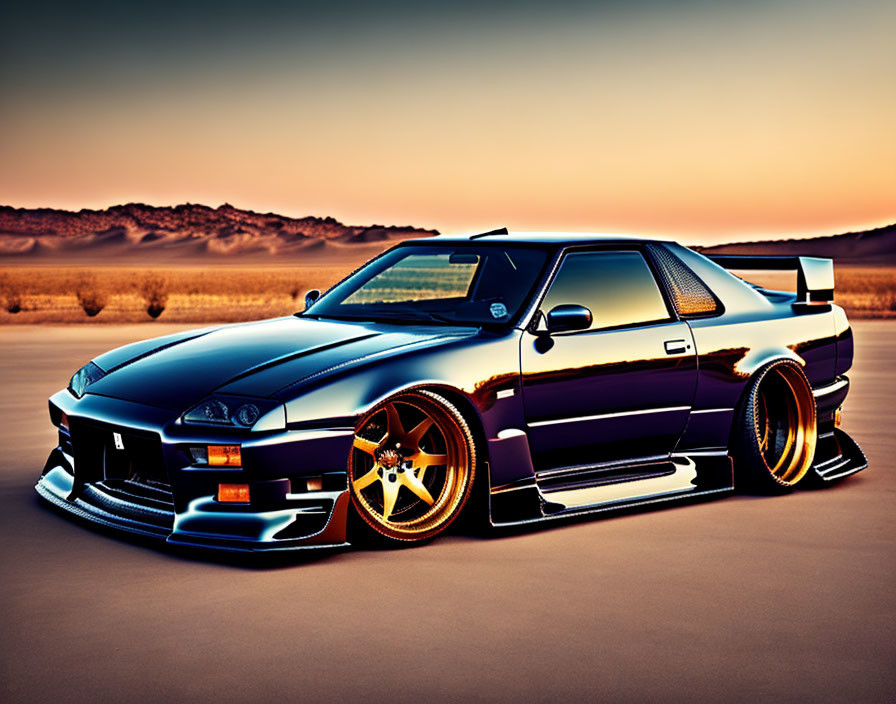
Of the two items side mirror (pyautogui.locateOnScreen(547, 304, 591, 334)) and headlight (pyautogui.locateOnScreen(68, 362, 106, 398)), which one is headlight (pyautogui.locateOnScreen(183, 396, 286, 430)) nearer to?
headlight (pyautogui.locateOnScreen(68, 362, 106, 398))

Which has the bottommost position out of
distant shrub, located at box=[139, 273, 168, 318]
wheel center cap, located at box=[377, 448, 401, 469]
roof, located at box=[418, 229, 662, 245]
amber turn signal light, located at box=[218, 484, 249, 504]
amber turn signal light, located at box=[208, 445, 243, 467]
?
distant shrub, located at box=[139, 273, 168, 318]

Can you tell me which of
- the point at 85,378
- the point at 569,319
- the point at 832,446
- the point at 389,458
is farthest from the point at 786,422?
the point at 85,378

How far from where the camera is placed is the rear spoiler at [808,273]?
8.06 metres

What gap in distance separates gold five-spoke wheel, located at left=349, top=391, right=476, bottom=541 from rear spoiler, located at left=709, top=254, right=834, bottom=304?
292cm

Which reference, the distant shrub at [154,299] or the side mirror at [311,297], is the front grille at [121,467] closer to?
the side mirror at [311,297]

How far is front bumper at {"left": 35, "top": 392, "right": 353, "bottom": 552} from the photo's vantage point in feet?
18.7

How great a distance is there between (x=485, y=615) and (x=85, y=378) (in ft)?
9.79

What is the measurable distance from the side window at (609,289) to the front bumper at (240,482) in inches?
70.9

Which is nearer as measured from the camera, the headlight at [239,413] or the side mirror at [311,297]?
the headlight at [239,413]

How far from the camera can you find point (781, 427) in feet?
25.9

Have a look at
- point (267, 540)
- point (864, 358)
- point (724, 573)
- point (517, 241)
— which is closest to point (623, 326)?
point (517, 241)

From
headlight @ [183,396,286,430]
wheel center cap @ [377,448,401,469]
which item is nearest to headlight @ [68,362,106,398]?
headlight @ [183,396,286,430]

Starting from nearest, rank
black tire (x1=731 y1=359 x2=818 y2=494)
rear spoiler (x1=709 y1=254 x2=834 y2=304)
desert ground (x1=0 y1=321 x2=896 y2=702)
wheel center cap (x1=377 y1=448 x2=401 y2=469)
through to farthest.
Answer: desert ground (x1=0 y1=321 x2=896 y2=702), wheel center cap (x1=377 y1=448 x2=401 y2=469), black tire (x1=731 y1=359 x2=818 y2=494), rear spoiler (x1=709 y1=254 x2=834 y2=304)

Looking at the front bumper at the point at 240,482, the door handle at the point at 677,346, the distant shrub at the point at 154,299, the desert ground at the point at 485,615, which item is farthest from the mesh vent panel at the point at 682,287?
the distant shrub at the point at 154,299
